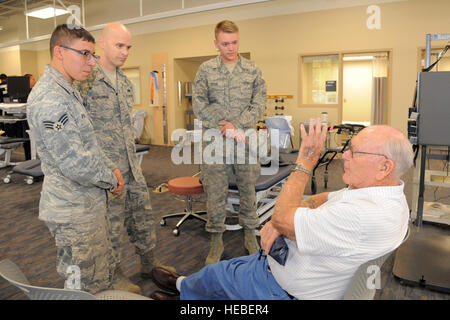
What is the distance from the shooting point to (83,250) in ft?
5.06

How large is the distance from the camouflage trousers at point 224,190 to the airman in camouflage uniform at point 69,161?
3.47 ft

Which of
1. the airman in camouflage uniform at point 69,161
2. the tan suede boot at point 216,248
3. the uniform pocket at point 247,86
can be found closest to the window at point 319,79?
the uniform pocket at point 247,86

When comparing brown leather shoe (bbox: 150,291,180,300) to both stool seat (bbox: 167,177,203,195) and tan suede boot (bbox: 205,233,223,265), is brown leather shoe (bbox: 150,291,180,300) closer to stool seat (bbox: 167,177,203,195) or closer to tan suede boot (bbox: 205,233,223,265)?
tan suede boot (bbox: 205,233,223,265)

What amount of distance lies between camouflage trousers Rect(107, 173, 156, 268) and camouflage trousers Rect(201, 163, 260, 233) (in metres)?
0.51

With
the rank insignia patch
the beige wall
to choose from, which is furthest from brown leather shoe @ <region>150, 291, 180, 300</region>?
the beige wall

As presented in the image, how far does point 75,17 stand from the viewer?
886 centimetres

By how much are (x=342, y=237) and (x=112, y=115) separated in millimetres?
1483

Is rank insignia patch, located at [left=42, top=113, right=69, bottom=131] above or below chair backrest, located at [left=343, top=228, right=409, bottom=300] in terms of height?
above

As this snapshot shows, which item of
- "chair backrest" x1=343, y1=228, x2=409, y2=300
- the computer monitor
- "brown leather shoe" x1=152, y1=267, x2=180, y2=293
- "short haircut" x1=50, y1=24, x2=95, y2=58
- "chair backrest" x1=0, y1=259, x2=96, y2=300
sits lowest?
"brown leather shoe" x1=152, y1=267, x2=180, y2=293

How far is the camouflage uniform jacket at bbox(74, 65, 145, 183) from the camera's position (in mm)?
2006

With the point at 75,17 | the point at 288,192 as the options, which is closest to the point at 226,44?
the point at 288,192

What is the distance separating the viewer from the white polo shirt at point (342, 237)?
1145 millimetres
